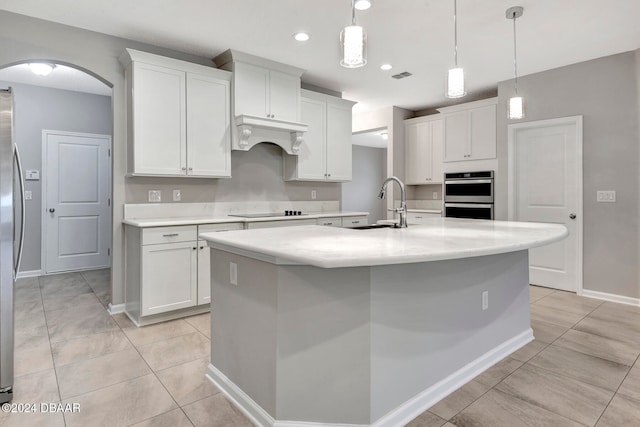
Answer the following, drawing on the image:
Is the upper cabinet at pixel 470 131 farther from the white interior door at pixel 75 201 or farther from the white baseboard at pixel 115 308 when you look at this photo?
the white interior door at pixel 75 201

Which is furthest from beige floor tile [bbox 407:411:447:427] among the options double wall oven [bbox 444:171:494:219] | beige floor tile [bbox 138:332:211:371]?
double wall oven [bbox 444:171:494:219]

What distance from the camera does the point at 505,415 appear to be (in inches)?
73.5

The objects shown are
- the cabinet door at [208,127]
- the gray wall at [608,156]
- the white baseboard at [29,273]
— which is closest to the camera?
the cabinet door at [208,127]

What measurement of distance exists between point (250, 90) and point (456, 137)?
301cm

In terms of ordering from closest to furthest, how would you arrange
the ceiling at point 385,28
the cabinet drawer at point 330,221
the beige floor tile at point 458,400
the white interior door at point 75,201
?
the beige floor tile at point 458,400 → the ceiling at point 385,28 → the cabinet drawer at point 330,221 → the white interior door at point 75,201

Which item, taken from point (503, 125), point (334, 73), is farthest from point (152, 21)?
point (503, 125)

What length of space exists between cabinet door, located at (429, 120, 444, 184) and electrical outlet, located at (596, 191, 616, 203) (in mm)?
2016

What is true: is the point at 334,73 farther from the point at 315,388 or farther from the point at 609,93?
the point at 315,388

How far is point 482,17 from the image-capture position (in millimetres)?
3039

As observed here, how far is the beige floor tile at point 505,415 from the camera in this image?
1.80 metres

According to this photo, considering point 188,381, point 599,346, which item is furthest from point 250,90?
point 599,346

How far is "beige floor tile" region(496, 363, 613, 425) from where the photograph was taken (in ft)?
6.24

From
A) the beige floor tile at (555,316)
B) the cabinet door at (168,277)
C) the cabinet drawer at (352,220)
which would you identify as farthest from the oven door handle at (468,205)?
the cabinet door at (168,277)

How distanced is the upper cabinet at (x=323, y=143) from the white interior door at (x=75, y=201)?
3022 mm
